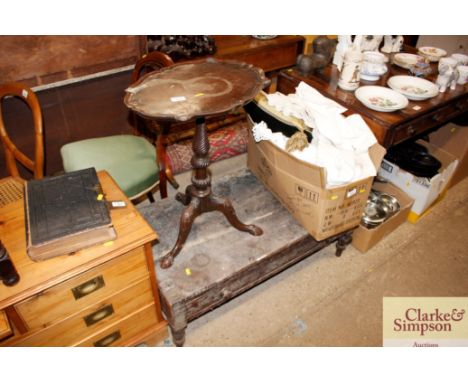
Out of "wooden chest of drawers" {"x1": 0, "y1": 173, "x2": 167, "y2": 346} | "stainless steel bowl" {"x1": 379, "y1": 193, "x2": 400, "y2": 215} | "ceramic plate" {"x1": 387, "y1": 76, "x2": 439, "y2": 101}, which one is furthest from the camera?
"stainless steel bowl" {"x1": 379, "y1": 193, "x2": 400, "y2": 215}

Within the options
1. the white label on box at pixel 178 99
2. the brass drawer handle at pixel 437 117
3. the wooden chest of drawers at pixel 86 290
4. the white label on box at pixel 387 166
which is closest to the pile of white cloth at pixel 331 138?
the brass drawer handle at pixel 437 117

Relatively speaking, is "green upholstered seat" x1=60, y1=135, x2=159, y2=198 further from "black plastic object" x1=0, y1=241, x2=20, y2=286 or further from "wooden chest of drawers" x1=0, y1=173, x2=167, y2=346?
"black plastic object" x1=0, y1=241, x2=20, y2=286

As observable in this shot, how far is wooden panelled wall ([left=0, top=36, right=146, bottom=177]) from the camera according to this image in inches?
80.7

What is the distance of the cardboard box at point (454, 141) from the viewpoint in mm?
2631

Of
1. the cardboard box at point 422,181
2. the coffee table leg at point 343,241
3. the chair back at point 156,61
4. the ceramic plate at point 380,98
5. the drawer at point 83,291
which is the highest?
the chair back at point 156,61

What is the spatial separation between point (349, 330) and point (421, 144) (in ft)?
5.01

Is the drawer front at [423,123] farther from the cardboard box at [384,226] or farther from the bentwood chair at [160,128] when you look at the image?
the bentwood chair at [160,128]

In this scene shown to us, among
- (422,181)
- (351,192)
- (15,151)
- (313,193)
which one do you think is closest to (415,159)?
(422,181)

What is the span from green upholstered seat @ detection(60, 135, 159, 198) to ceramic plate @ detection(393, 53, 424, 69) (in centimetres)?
169

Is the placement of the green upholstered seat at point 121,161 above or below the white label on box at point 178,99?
below

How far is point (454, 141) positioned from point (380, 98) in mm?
940

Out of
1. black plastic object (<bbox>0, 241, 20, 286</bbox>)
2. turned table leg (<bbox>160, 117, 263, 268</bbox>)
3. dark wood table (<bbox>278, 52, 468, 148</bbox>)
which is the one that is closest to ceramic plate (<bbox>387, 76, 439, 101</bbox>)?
dark wood table (<bbox>278, 52, 468, 148</bbox>)

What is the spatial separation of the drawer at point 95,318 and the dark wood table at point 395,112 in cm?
139
